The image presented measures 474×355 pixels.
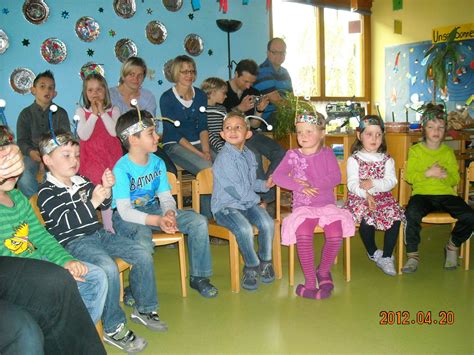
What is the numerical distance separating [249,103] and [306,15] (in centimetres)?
336

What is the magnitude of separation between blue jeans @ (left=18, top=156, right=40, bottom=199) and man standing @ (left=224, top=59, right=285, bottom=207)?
1.61 meters

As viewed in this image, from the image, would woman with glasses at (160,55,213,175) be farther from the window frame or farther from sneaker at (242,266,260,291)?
the window frame

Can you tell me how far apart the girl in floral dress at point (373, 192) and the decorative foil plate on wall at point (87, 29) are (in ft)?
9.50

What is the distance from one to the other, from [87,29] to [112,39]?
0.89ft

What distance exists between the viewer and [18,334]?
1492mm

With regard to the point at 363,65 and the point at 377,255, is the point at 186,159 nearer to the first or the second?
the point at 377,255

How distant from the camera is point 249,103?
419cm

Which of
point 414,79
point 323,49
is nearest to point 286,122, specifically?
point 323,49

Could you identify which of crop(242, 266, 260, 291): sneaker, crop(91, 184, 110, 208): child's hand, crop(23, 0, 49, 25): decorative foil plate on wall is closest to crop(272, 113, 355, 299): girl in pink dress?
crop(242, 266, 260, 291): sneaker

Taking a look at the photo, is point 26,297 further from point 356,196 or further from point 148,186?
point 356,196

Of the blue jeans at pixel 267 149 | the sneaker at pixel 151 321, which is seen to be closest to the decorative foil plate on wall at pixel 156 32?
the blue jeans at pixel 267 149

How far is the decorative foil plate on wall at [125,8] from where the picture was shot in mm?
4953

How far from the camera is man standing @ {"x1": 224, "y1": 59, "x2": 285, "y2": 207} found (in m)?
3.97

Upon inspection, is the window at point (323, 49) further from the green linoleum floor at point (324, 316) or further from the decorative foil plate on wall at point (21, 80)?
the green linoleum floor at point (324, 316)
